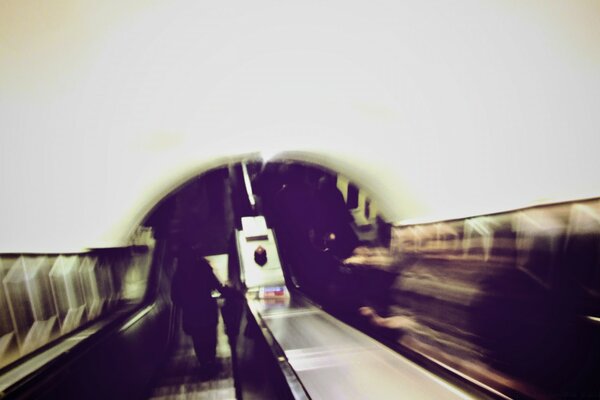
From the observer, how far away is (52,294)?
4.81m

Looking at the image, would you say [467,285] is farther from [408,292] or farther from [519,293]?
[408,292]

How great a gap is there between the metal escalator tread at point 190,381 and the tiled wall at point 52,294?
1545 mm

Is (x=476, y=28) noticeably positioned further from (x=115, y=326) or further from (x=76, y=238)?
(x=76, y=238)

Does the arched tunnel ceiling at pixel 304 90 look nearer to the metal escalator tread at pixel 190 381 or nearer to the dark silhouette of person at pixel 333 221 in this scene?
the metal escalator tread at pixel 190 381

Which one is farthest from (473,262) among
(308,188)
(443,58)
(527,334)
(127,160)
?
(308,188)

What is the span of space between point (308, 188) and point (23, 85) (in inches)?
331

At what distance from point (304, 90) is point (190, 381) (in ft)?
15.0

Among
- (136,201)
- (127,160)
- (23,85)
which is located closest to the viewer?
(23,85)

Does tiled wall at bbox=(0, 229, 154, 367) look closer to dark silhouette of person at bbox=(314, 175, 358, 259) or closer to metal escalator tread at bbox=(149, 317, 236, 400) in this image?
metal escalator tread at bbox=(149, 317, 236, 400)

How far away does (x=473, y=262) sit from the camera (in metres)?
4.48

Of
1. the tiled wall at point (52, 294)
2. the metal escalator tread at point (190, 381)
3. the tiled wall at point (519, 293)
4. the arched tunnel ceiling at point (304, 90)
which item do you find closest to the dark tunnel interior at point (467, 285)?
the tiled wall at point (519, 293)

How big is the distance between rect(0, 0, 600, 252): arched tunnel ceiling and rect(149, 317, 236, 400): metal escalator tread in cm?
259

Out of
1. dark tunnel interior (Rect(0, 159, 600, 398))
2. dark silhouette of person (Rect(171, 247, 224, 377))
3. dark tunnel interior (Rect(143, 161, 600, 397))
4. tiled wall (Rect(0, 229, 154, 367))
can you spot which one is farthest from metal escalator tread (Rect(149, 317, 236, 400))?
dark tunnel interior (Rect(143, 161, 600, 397))

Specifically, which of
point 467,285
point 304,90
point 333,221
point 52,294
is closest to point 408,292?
point 467,285
